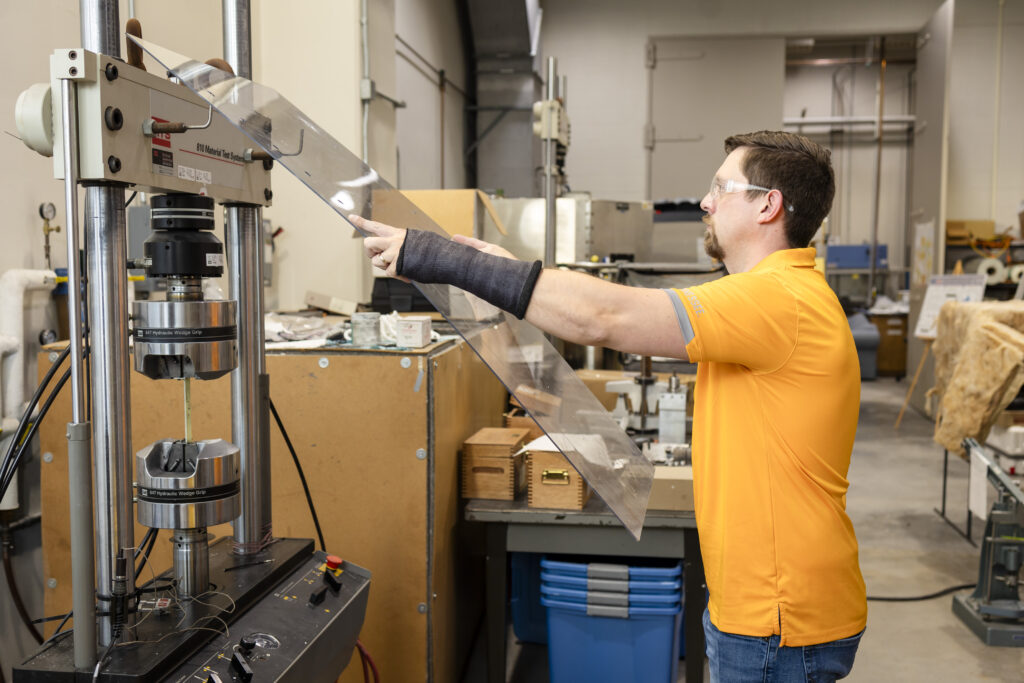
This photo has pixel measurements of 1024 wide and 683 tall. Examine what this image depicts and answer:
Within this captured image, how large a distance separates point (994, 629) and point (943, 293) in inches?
164

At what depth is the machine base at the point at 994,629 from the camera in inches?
114

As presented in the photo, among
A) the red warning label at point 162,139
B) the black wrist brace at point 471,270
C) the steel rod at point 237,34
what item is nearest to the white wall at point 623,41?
the steel rod at point 237,34

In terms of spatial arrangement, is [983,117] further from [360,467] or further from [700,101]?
[360,467]

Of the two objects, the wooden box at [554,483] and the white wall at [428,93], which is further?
the white wall at [428,93]

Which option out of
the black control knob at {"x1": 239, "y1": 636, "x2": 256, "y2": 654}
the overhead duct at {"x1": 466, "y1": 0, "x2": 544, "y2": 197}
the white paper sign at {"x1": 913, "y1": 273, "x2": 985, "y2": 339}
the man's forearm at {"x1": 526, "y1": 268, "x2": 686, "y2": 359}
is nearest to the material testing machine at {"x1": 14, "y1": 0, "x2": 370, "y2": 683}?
the black control knob at {"x1": 239, "y1": 636, "x2": 256, "y2": 654}

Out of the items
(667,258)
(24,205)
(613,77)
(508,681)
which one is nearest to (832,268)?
(613,77)

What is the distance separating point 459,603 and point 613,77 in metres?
7.55

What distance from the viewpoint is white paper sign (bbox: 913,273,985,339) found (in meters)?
6.15

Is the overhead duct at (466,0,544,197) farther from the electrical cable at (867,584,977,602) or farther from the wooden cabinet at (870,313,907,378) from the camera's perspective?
the electrical cable at (867,584,977,602)

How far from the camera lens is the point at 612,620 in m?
2.24

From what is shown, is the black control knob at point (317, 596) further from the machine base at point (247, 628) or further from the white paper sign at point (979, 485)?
the white paper sign at point (979, 485)

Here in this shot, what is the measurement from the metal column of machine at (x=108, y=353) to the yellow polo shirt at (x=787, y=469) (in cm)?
84

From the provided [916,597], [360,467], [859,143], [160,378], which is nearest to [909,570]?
[916,597]

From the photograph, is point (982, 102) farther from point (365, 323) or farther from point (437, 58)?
point (365, 323)
